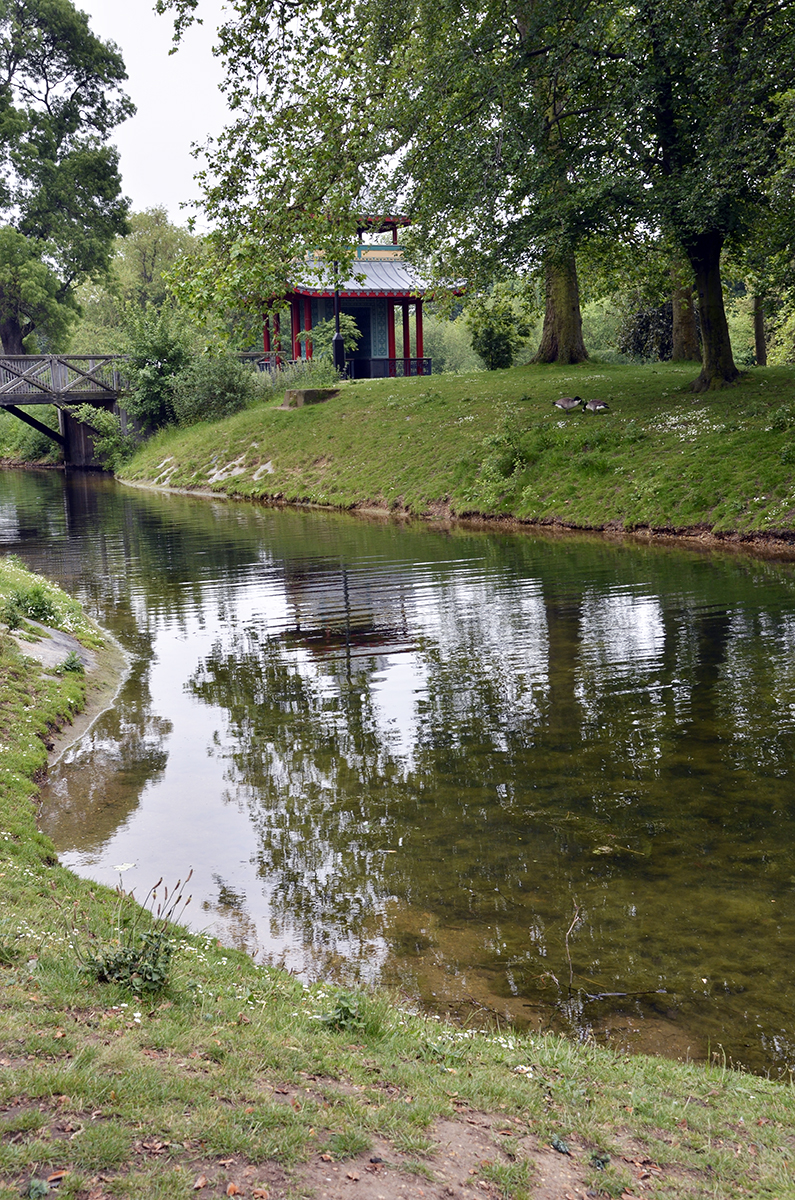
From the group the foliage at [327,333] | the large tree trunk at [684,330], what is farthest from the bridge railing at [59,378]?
the large tree trunk at [684,330]

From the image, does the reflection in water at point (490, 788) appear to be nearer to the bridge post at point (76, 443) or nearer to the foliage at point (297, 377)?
the foliage at point (297, 377)

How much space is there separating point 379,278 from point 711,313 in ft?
86.3

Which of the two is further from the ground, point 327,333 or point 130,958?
point 327,333

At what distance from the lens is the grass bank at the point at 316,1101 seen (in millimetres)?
3266

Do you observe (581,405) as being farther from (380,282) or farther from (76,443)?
(76,443)

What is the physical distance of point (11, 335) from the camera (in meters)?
57.4

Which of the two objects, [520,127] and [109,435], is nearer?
[520,127]

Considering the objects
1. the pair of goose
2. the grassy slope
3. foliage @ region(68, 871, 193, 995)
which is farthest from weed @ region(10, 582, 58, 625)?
the pair of goose

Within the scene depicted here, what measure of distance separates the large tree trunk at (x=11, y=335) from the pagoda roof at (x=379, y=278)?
2119 cm

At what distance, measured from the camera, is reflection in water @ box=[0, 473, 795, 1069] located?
570 centimetres

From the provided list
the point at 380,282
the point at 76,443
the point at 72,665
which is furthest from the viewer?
the point at 76,443

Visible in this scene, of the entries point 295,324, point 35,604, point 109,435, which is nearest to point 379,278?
point 295,324

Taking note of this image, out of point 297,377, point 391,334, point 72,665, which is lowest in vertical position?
point 72,665

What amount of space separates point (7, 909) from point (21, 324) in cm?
6017
